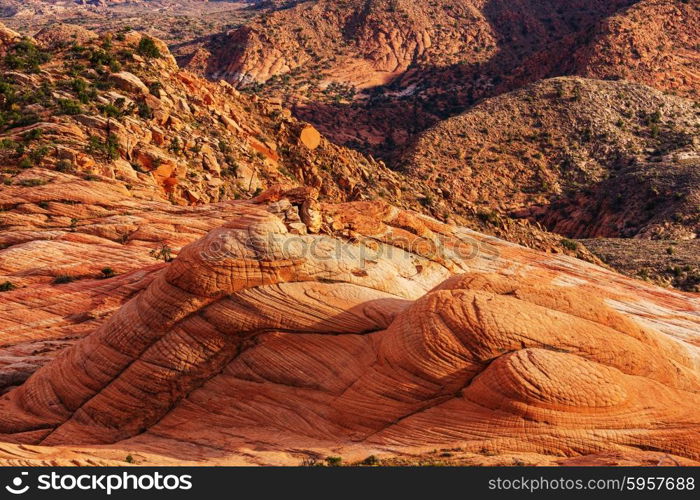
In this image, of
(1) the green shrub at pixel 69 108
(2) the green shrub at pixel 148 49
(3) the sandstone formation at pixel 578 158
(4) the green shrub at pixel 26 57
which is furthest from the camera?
(3) the sandstone formation at pixel 578 158

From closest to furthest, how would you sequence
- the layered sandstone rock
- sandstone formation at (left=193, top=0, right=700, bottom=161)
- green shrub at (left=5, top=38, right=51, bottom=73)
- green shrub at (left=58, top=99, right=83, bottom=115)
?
1. the layered sandstone rock
2. green shrub at (left=58, top=99, right=83, bottom=115)
3. green shrub at (left=5, top=38, right=51, bottom=73)
4. sandstone formation at (left=193, top=0, right=700, bottom=161)

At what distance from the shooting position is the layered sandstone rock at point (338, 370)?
15.1 meters

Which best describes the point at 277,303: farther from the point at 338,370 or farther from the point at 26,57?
the point at 26,57

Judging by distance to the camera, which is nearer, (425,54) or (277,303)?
(277,303)

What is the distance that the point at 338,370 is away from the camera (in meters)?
17.2

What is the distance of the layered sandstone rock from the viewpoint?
49.6 ft

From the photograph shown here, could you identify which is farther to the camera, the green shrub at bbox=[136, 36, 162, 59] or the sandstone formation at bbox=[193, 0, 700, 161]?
the sandstone formation at bbox=[193, 0, 700, 161]

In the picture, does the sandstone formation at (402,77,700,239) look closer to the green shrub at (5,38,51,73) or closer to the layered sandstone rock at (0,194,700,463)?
the green shrub at (5,38,51,73)

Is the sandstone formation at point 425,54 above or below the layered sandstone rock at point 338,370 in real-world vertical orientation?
above

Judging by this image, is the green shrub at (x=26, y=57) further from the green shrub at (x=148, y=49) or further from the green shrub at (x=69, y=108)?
the green shrub at (x=148, y=49)

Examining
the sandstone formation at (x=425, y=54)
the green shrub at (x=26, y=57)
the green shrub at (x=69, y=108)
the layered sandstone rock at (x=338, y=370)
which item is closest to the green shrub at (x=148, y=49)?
the green shrub at (x=26, y=57)

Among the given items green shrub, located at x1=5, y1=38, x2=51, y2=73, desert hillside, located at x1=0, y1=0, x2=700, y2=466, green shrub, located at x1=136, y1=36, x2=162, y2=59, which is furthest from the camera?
green shrub, located at x1=136, y1=36, x2=162, y2=59

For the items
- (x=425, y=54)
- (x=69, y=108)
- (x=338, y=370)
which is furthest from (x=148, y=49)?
(x=425, y=54)

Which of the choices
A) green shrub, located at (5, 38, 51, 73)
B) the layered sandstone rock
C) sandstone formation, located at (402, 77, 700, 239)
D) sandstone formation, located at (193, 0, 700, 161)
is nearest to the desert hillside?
the layered sandstone rock
